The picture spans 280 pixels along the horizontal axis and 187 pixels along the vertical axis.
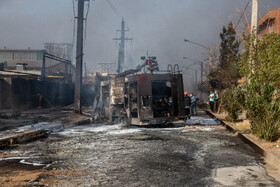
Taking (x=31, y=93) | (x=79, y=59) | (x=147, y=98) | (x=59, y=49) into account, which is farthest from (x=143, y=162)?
(x=59, y=49)

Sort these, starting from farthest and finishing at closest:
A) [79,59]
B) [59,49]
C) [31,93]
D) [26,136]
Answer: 1. [59,49]
2. [31,93]
3. [79,59]
4. [26,136]

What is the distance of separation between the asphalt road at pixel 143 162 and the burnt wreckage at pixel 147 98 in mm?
3650

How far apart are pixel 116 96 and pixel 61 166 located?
9.10 m

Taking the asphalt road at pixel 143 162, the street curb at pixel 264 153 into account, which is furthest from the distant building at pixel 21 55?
the street curb at pixel 264 153

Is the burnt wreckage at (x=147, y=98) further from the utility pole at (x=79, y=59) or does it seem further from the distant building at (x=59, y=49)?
the distant building at (x=59, y=49)

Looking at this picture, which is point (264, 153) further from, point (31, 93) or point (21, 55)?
point (21, 55)

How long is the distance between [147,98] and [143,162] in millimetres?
7284

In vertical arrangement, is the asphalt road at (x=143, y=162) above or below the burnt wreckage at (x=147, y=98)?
below

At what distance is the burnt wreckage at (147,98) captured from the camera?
1323cm

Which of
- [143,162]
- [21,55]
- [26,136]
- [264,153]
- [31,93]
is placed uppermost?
[21,55]

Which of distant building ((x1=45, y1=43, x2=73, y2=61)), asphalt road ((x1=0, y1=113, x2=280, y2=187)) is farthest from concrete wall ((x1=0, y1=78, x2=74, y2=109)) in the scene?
distant building ((x1=45, y1=43, x2=73, y2=61))

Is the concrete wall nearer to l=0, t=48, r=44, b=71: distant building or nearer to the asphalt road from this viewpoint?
the asphalt road

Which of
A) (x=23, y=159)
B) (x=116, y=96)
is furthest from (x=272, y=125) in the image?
(x=116, y=96)

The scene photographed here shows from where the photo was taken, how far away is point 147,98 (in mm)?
13477
